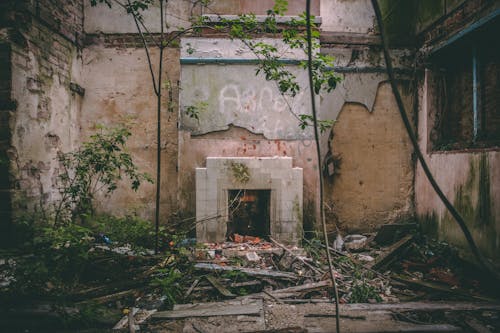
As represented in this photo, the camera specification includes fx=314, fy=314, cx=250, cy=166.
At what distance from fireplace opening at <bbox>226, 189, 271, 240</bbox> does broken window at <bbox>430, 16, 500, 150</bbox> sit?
3.05 m

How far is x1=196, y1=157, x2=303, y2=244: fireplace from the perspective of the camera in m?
4.92

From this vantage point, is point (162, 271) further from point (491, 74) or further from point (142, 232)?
point (491, 74)

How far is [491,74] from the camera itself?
416cm

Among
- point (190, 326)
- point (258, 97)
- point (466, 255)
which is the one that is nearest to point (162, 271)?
point (190, 326)

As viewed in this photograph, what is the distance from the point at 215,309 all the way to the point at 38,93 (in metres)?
3.93

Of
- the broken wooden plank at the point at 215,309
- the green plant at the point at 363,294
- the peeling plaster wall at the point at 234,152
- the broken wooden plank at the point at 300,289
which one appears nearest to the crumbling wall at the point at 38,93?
the peeling plaster wall at the point at 234,152

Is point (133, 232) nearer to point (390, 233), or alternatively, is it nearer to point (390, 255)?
point (390, 255)

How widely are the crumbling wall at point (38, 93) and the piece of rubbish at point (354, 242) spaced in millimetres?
4772

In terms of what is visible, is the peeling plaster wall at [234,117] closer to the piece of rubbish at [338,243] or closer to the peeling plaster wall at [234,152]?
the peeling plaster wall at [234,152]

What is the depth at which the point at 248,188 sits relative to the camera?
4.99 m


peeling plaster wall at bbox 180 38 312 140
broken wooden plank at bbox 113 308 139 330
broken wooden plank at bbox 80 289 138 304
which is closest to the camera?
broken wooden plank at bbox 113 308 139 330

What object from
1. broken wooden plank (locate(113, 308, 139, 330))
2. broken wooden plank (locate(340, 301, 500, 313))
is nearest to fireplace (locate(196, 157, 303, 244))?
broken wooden plank (locate(340, 301, 500, 313))

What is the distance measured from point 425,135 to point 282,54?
283 centimetres

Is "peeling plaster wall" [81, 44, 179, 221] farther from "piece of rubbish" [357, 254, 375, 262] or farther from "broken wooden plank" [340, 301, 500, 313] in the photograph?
"broken wooden plank" [340, 301, 500, 313]
